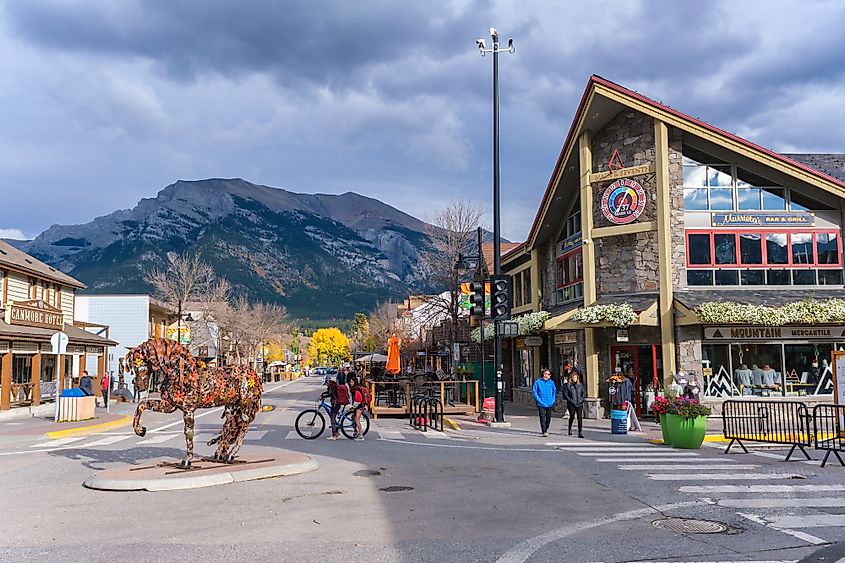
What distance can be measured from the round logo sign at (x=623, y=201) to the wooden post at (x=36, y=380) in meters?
23.5

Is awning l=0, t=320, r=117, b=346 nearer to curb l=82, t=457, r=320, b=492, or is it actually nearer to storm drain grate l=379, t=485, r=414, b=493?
curb l=82, t=457, r=320, b=492

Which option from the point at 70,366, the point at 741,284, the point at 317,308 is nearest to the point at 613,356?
the point at 741,284

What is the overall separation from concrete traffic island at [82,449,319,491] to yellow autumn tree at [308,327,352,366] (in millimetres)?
121915

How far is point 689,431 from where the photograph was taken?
16.0 m

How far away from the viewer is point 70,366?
38031mm

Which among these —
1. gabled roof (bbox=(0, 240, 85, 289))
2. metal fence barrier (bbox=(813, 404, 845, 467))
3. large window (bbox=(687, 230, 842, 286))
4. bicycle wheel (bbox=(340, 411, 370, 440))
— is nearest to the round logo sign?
large window (bbox=(687, 230, 842, 286))

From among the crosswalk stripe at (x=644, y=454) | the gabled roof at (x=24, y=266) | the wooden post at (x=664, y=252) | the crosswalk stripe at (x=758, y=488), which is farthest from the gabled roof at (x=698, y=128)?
the gabled roof at (x=24, y=266)

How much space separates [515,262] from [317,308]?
6347 inches

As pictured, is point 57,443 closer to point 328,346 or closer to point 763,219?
point 763,219

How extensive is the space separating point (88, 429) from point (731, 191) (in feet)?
70.6

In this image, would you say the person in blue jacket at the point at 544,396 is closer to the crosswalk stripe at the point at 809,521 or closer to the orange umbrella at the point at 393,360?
the crosswalk stripe at the point at 809,521

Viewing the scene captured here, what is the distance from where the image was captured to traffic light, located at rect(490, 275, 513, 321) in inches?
862

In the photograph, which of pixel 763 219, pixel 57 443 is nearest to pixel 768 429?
pixel 763 219

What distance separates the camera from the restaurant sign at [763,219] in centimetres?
2381
